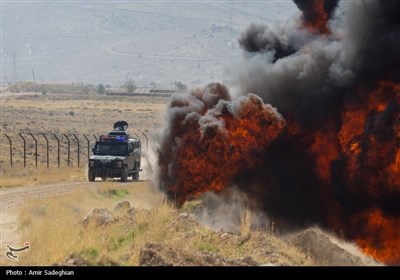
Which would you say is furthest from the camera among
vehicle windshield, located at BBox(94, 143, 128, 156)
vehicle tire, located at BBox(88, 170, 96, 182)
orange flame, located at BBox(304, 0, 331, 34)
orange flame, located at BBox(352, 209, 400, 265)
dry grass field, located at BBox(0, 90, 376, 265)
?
vehicle windshield, located at BBox(94, 143, 128, 156)

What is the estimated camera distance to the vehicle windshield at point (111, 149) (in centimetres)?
5375

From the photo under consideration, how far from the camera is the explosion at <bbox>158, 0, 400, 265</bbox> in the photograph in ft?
90.2

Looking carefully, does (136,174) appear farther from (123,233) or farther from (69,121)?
(69,121)

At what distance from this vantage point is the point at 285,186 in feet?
98.9

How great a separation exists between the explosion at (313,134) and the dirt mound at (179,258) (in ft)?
27.7

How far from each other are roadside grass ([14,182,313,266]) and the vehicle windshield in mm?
20336

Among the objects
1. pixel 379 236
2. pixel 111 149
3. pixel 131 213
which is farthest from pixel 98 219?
pixel 111 149

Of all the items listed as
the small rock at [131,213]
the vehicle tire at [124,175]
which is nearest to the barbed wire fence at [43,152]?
the vehicle tire at [124,175]

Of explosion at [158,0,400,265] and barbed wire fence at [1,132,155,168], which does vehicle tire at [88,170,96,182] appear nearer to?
barbed wire fence at [1,132,155,168]

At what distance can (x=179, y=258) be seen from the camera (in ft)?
64.0

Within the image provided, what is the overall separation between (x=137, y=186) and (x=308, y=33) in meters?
19.5

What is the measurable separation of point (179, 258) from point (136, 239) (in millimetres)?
5152

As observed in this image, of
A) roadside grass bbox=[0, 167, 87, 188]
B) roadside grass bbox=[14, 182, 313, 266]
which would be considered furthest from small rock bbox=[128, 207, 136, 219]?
roadside grass bbox=[0, 167, 87, 188]
